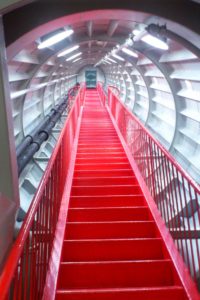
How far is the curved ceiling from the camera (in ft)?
16.0

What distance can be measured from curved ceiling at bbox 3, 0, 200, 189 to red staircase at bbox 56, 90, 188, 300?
2.54m

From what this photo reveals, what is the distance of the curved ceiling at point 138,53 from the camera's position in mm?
4871

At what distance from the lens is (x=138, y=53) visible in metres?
10.1

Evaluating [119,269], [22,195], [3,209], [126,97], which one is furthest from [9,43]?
[126,97]

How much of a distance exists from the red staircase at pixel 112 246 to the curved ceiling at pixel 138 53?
8.34 feet

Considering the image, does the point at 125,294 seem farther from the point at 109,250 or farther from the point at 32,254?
the point at 32,254

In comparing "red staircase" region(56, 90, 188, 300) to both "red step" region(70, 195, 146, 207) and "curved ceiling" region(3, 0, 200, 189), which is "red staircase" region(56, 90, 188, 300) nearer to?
"red step" region(70, 195, 146, 207)

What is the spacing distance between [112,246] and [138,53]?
24.1ft

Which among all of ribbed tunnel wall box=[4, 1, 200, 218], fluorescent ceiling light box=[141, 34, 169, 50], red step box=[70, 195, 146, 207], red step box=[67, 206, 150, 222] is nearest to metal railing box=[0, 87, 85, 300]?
red step box=[67, 206, 150, 222]

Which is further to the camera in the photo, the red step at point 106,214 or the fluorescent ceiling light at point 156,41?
the fluorescent ceiling light at point 156,41

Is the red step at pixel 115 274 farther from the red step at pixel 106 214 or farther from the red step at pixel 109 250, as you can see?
the red step at pixel 106 214

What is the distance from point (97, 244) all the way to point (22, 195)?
15.7ft

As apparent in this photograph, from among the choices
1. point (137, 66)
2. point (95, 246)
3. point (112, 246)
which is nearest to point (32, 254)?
point (95, 246)

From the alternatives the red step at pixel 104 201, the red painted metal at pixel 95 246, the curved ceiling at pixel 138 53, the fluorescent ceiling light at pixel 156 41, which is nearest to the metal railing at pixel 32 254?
the red painted metal at pixel 95 246
